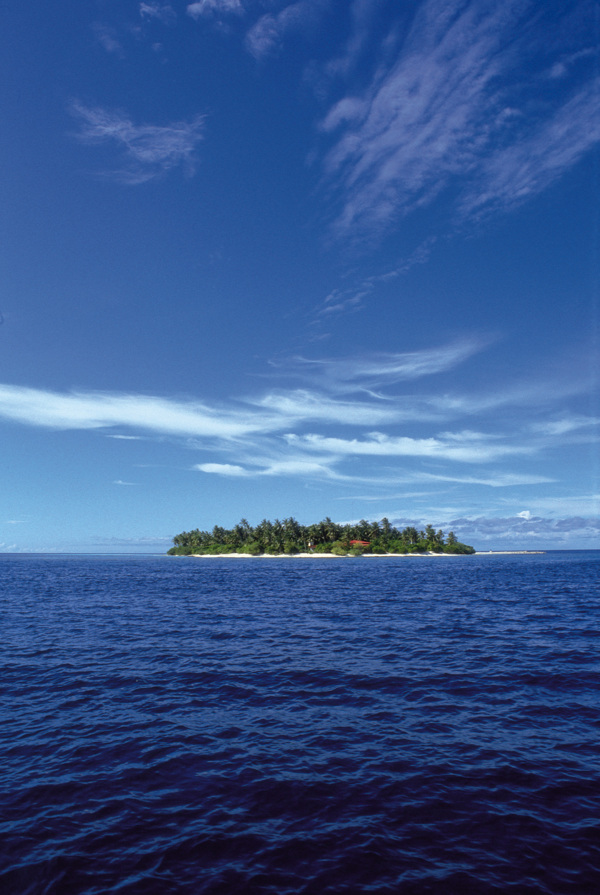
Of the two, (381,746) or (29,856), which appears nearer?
(29,856)

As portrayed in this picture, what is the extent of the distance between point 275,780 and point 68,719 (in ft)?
32.0

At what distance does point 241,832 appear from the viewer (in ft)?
35.4

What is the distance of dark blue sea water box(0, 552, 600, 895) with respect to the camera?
9.62 meters

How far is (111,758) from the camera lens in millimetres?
14562

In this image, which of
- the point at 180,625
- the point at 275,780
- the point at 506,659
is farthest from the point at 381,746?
the point at 180,625

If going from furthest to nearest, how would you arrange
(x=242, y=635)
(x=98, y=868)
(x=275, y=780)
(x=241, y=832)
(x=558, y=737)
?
(x=242, y=635) → (x=558, y=737) → (x=275, y=780) → (x=241, y=832) → (x=98, y=868)

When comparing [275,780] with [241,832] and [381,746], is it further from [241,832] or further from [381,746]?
[381,746]

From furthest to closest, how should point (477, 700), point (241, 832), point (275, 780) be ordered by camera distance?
point (477, 700) → point (275, 780) → point (241, 832)

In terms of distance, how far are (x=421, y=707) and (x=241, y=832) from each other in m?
10.0

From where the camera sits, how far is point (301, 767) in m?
13.7

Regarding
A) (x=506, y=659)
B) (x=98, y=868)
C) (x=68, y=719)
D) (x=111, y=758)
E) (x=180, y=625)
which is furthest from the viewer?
(x=180, y=625)

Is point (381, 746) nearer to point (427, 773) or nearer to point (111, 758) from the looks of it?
point (427, 773)

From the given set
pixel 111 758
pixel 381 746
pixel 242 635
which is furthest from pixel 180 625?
pixel 381 746

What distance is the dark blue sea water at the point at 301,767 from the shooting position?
9617 mm
